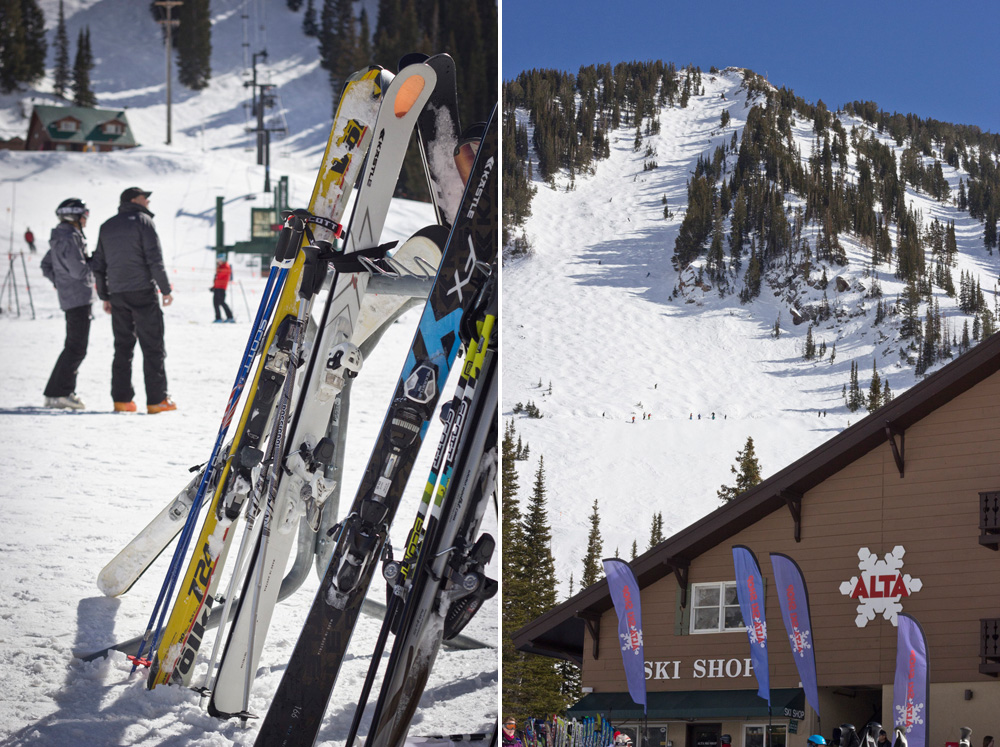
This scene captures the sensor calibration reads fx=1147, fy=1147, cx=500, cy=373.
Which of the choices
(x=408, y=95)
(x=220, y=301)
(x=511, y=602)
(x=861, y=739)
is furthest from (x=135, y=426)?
(x=511, y=602)

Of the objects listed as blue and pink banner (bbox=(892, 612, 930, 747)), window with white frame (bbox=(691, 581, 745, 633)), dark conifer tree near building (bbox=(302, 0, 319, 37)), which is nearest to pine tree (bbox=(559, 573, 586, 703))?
window with white frame (bbox=(691, 581, 745, 633))

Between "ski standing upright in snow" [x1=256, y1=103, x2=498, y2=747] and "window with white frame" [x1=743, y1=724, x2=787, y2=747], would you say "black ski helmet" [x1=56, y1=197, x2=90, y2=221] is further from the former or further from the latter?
"window with white frame" [x1=743, y1=724, x2=787, y2=747]

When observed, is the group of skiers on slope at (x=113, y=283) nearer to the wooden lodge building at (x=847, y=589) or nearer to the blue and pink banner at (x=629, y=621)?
the blue and pink banner at (x=629, y=621)

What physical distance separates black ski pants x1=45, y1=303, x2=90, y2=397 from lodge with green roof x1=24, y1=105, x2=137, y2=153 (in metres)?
0.71

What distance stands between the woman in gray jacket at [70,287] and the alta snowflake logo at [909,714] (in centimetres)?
451

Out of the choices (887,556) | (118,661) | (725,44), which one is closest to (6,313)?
(118,661)

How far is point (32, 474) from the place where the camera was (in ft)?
14.9

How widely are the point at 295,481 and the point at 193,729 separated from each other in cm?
88

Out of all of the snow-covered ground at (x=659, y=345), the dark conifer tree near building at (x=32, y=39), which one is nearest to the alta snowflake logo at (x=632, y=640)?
the dark conifer tree near building at (x=32, y=39)

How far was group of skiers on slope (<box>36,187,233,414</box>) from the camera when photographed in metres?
4.65

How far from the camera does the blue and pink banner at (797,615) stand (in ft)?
24.5

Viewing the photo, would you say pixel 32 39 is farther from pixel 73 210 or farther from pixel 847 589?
pixel 847 589

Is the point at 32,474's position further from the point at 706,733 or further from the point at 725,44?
the point at 725,44

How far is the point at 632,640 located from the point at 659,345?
7352cm
